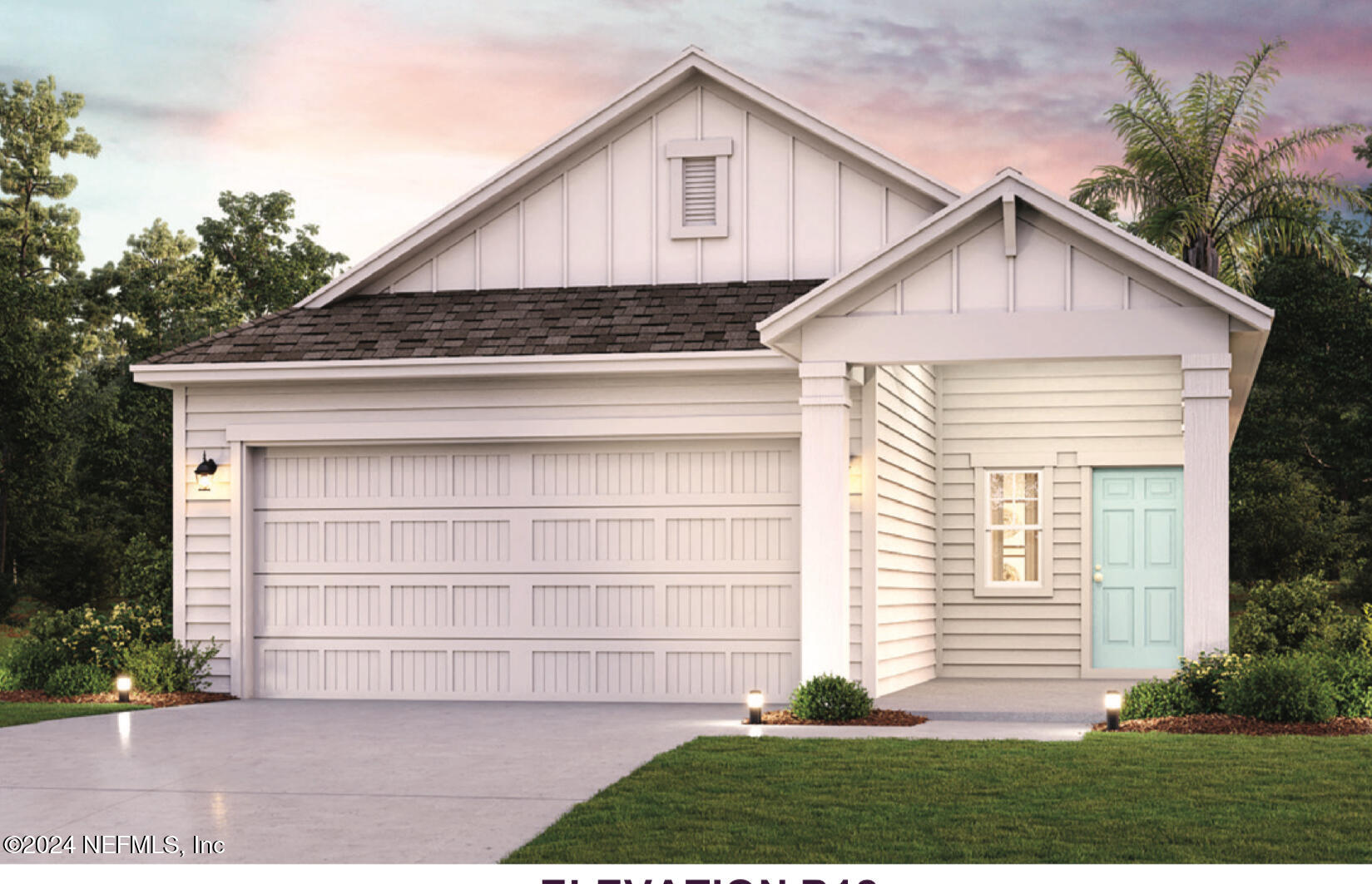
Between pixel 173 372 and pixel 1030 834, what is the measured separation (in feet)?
34.0

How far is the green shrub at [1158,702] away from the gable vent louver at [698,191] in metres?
6.46

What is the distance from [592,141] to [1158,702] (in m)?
7.96

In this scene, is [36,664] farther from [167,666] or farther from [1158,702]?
[1158,702]

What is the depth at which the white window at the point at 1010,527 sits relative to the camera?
1695cm

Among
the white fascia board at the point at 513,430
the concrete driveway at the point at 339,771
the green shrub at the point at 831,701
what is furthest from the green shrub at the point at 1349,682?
the white fascia board at the point at 513,430

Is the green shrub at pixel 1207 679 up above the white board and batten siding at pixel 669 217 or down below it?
below

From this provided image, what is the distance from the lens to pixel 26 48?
38562mm

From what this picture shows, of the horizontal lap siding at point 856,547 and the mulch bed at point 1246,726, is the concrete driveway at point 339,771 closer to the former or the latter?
the mulch bed at point 1246,726

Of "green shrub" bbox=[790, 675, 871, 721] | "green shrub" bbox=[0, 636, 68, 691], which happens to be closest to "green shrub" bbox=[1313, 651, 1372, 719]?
"green shrub" bbox=[790, 675, 871, 721]

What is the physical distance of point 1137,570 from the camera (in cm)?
1680

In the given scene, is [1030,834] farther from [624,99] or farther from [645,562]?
[624,99]

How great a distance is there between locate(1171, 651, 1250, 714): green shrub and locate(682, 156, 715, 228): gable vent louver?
262 inches

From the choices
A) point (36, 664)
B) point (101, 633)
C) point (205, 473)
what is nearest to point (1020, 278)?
point (205, 473)

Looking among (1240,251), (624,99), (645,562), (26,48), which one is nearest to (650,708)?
(645,562)
